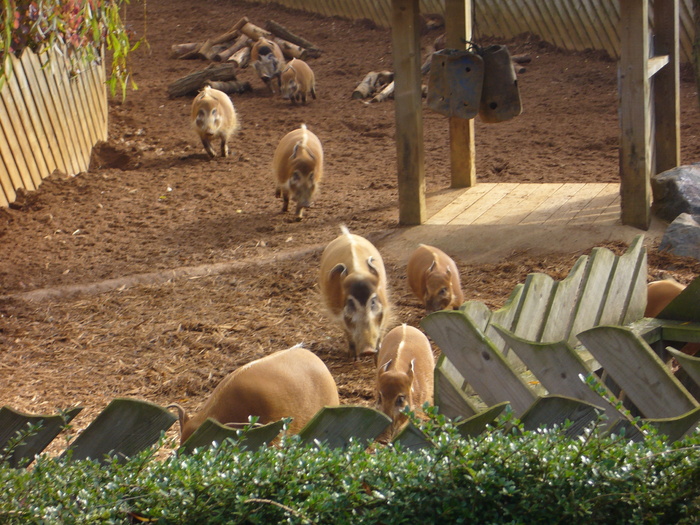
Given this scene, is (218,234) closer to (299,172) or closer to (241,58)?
(299,172)

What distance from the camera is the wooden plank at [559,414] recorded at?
2266 millimetres

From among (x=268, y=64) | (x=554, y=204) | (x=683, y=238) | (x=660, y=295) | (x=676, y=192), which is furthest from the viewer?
(x=268, y=64)

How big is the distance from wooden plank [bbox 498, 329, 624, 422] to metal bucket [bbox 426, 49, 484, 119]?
4.32m

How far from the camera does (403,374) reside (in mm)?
4164

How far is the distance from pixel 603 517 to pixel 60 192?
30.4 feet

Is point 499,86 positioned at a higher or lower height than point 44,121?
higher

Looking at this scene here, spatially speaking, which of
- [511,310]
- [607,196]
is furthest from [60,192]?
[511,310]

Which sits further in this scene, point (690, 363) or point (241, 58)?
point (241, 58)

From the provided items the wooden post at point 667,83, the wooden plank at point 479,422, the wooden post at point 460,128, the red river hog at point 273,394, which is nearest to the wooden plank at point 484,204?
the wooden post at point 460,128

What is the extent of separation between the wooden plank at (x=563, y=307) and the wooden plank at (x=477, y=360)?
541 millimetres

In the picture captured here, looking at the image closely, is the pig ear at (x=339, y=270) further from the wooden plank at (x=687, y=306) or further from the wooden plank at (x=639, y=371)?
the wooden plank at (x=639, y=371)

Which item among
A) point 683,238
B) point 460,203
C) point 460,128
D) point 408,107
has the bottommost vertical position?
point 460,203

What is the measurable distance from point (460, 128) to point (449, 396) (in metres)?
6.69

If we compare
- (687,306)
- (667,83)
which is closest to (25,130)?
(667,83)
